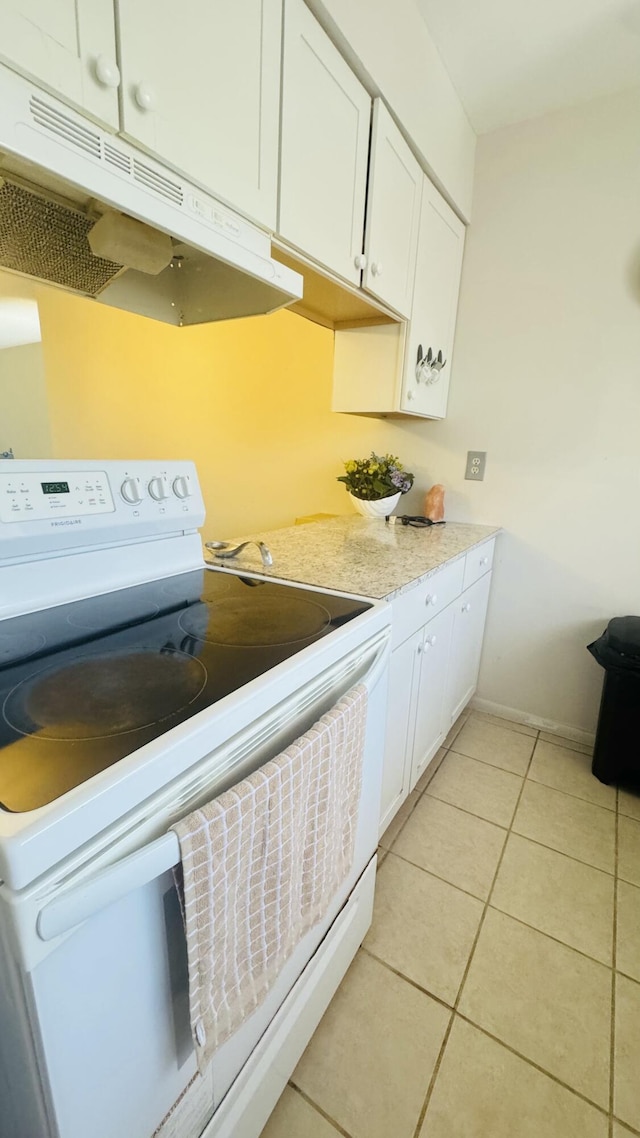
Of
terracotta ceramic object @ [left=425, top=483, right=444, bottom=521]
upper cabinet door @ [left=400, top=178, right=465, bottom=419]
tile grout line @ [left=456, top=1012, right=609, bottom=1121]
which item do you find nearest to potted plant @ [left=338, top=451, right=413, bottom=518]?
terracotta ceramic object @ [left=425, top=483, right=444, bottom=521]

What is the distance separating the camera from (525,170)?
6.12 ft

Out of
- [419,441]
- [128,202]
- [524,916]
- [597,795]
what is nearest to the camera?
[128,202]

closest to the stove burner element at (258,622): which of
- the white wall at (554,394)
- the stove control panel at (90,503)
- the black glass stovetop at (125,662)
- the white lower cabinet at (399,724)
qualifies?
the black glass stovetop at (125,662)

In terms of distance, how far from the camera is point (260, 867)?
637 millimetres

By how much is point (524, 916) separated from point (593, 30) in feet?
8.67

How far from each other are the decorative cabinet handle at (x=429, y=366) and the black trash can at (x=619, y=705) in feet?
3.99

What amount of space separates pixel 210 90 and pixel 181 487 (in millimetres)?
759

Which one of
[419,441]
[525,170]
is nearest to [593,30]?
[525,170]

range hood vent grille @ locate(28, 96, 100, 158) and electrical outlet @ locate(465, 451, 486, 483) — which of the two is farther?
electrical outlet @ locate(465, 451, 486, 483)

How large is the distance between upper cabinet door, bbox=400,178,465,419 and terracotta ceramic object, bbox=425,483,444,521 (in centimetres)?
33

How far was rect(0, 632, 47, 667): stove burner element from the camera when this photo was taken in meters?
0.71

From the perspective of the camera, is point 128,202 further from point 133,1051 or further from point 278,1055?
point 278,1055

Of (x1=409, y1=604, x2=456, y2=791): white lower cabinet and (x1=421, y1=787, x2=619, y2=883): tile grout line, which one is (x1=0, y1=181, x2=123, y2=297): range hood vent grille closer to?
(x1=409, y1=604, x2=456, y2=791): white lower cabinet

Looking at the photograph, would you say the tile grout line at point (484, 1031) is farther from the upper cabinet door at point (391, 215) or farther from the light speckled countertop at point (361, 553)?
the upper cabinet door at point (391, 215)
